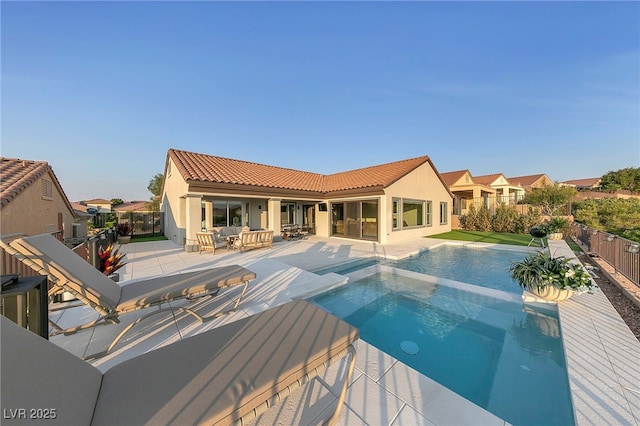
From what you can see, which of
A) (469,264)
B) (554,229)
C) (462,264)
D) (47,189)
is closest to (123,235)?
(47,189)

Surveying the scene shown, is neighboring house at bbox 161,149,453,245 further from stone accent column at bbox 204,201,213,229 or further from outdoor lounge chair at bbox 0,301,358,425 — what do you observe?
outdoor lounge chair at bbox 0,301,358,425

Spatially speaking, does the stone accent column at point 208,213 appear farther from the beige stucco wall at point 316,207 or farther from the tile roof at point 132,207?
the tile roof at point 132,207


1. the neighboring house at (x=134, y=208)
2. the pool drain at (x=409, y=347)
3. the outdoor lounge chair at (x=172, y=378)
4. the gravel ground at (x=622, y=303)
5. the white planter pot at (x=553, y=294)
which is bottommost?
the pool drain at (x=409, y=347)

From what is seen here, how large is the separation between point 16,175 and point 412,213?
18638mm

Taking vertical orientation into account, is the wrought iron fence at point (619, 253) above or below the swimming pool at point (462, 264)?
above

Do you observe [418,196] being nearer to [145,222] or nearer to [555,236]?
[555,236]

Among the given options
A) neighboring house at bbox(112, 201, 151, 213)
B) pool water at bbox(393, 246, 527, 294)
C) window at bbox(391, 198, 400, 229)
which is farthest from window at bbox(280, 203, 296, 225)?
neighboring house at bbox(112, 201, 151, 213)

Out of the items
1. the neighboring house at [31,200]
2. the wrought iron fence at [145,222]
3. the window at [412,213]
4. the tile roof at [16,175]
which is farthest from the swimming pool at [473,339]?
the wrought iron fence at [145,222]

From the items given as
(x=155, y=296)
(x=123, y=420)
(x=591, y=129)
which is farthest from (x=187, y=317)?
(x=591, y=129)

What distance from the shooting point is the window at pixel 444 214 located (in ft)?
61.9

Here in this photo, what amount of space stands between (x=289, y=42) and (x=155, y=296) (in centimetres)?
1337

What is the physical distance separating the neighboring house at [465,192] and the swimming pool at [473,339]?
17873 millimetres

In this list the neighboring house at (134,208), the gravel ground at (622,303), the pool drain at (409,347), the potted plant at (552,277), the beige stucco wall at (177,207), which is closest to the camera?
the pool drain at (409,347)

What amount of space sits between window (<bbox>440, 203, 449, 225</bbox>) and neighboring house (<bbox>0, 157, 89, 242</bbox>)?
21154 mm
